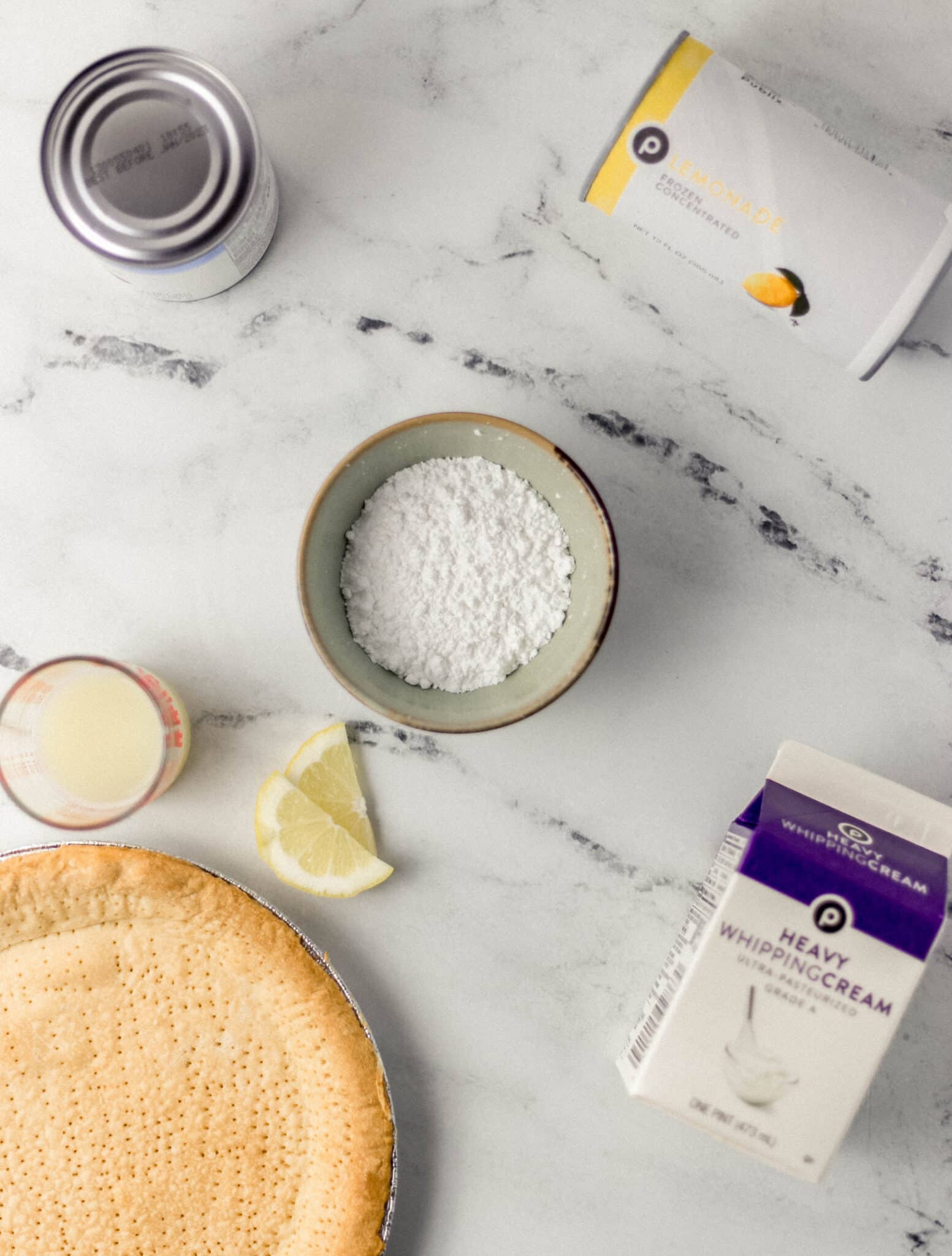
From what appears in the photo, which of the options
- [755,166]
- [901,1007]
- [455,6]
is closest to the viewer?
[901,1007]

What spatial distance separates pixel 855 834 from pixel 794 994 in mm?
134

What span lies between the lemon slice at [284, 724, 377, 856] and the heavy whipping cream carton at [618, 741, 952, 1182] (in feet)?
→ 1.14

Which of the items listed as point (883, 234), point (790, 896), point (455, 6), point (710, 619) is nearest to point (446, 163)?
point (455, 6)

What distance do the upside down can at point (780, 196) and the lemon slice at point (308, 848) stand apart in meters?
0.63

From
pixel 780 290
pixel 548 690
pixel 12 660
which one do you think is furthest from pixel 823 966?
pixel 12 660

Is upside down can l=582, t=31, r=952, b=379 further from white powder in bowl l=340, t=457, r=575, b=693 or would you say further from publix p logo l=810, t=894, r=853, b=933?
publix p logo l=810, t=894, r=853, b=933

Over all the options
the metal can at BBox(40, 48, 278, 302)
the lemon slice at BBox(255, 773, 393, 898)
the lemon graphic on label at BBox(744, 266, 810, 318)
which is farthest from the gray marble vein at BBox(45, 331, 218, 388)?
the lemon graphic on label at BBox(744, 266, 810, 318)

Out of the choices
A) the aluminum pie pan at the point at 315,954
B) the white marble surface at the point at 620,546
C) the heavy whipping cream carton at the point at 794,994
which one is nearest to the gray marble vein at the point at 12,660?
the white marble surface at the point at 620,546

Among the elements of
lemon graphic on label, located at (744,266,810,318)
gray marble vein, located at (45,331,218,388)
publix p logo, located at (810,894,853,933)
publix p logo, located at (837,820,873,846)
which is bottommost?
gray marble vein, located at (45,331,218,388)

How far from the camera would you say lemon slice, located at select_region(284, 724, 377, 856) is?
915mm

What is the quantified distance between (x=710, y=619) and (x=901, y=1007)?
1.27 feet

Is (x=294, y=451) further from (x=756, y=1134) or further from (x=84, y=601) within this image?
(x=756, y=1134)

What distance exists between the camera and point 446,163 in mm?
927

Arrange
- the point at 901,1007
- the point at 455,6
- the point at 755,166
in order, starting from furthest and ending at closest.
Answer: the point at 455,6
the point at 755,166
the point at 901,1007
